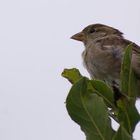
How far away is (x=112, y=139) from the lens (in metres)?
1.39

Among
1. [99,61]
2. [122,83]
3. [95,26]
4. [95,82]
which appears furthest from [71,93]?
[95,26]

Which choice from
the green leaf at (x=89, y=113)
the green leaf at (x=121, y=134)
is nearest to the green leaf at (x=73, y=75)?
the green leaf at (x=89, y=113)

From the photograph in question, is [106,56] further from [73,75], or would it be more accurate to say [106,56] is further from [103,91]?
[103,91]

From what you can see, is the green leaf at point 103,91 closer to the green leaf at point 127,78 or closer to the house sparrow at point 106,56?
the green leaf at point 127,78

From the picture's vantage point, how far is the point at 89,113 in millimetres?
1479

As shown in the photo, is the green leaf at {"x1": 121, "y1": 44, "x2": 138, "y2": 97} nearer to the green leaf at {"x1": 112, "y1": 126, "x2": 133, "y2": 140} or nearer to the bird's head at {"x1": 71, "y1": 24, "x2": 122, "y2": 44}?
the green leaf at {"x1": 112, "y1": 126, "x2": 133, "y2": 140}

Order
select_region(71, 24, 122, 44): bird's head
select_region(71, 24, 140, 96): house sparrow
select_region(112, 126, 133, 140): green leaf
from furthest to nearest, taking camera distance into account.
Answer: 1. select_region(71, 24, 122, 44): bird's head
2. select_region(71, 24, 140, 96): house sparrow
3. select_region(112, 126, 133, 140): green leaf

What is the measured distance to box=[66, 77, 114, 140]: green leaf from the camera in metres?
1.44

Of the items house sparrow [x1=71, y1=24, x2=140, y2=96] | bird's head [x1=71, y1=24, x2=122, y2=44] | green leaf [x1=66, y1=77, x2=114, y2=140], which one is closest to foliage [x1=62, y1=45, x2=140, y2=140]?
green leaf [x1=66, y1=77, x2=114, y2=140]

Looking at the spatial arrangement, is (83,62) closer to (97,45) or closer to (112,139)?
(97,45)

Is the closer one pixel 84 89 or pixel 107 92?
pixel 84 89

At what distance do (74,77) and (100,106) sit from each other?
309 millimetres

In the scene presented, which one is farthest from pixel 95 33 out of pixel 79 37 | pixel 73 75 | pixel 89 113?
pixel 89 113

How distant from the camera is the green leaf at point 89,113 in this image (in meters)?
1.44
